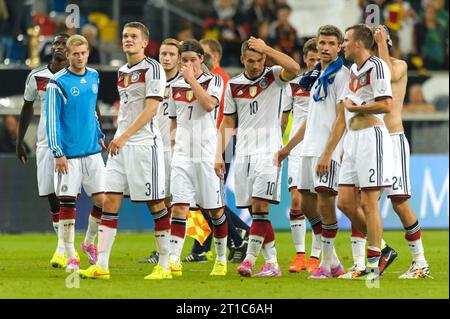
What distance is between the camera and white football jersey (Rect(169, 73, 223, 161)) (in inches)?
438

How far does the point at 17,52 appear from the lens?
19.7 meters

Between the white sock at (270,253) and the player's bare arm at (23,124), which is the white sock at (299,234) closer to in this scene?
A: the white sock at (270,253)

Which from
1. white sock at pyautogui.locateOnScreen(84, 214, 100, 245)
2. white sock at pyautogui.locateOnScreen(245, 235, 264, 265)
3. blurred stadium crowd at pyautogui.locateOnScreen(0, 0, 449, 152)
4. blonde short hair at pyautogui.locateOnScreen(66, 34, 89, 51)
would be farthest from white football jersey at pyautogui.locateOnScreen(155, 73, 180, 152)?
blurred stadium crowd at pyautogui.locateOnScreen(0, 0, 449, 152)

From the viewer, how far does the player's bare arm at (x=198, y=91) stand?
35.2ft

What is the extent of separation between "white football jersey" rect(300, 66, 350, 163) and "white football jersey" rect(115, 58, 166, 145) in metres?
1.44

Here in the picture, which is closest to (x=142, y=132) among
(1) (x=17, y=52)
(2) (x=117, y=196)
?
(2) (x=117, y=196)

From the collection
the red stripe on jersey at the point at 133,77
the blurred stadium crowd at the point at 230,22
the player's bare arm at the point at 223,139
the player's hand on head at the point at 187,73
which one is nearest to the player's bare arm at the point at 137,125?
A: the red stripe on jersey at the point at 133,77

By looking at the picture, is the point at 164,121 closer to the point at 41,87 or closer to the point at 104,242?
the point at 41,87

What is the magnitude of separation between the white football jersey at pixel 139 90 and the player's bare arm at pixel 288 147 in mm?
1233

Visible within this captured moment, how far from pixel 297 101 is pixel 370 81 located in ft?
6.88

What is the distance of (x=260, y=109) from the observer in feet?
36.2

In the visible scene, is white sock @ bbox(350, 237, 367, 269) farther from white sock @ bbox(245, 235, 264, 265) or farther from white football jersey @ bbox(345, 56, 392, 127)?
white football jersey @ bbox(345, 56, 392, 127)

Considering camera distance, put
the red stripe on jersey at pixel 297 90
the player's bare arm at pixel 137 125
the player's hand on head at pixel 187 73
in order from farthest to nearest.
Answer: the red stripe on jersey at pixel 297 90
the player's hand on head at pixel 187 73
the player's bare arm at pixel 137 125

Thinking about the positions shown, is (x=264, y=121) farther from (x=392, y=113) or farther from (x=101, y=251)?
(x=101, y=251)
